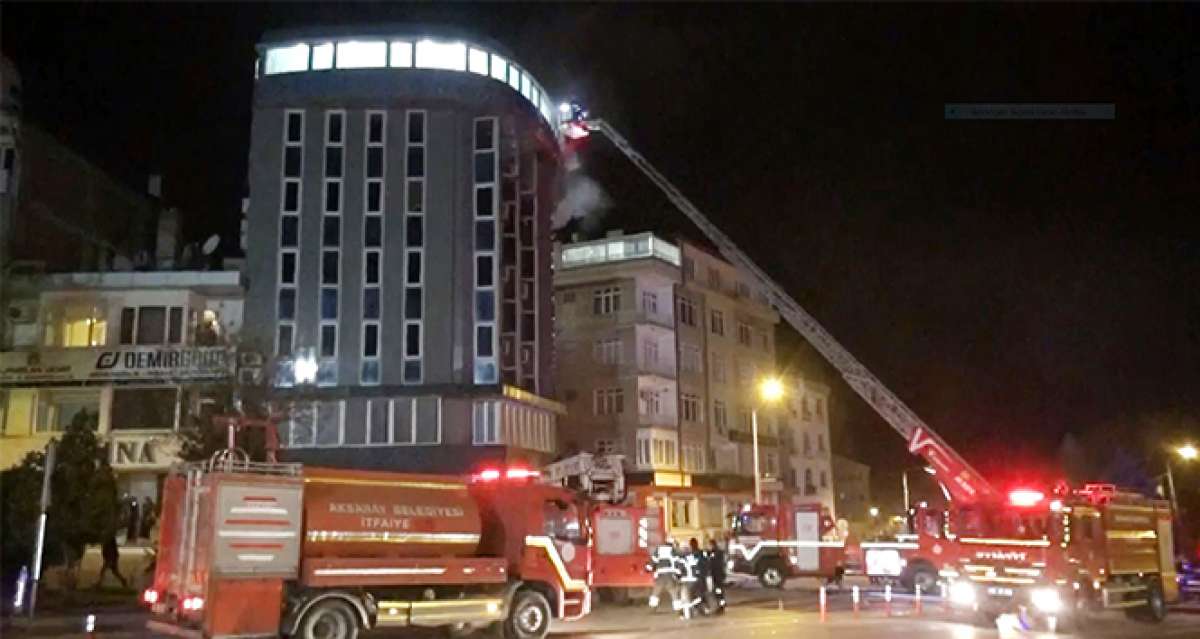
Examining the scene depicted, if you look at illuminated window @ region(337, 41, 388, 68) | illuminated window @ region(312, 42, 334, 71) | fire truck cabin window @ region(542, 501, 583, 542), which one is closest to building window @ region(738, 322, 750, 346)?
illuminated window @ region(337, 41, 388, 68)

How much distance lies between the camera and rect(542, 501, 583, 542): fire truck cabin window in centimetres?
1939

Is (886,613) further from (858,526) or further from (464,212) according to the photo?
(858,526)

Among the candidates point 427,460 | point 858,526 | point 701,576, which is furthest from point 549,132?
point 858,526

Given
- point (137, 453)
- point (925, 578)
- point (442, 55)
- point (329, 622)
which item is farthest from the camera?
point (442, 55)

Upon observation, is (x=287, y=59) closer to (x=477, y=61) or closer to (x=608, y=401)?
(x=477, y=61)

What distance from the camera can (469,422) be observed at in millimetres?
42594

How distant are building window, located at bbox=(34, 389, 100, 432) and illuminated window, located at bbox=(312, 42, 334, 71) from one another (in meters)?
16.3

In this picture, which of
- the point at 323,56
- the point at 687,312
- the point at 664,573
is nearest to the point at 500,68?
the point at 323,56

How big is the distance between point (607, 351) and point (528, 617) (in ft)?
118

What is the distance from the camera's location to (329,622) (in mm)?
15953

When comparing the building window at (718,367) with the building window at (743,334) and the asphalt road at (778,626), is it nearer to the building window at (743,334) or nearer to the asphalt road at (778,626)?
the building window at (743,334)

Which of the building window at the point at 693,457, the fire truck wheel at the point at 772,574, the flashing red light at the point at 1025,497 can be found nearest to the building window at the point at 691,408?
the building window at the point at 693,457

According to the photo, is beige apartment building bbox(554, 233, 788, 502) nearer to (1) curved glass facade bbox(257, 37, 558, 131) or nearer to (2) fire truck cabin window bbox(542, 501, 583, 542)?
(1) curved glass facade bbox(257, 37, 558, 131)

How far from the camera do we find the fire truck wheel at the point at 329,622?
15.6m
